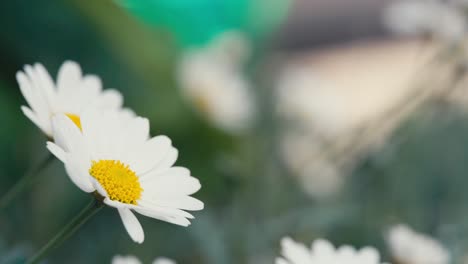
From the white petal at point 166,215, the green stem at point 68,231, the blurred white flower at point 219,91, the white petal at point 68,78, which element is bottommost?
the green stem at point 68,231

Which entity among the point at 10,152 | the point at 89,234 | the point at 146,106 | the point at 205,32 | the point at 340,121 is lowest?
the point at 89,234

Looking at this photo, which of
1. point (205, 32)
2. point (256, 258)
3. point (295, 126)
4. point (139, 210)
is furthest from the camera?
point (205, 32)

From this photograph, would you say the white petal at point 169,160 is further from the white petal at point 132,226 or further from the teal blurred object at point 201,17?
the teal blurred object at point 201,17

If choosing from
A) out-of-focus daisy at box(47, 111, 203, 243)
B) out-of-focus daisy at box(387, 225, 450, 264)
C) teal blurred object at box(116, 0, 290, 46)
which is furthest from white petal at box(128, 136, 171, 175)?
teal blurred object at box(116, 0, 290, 46)

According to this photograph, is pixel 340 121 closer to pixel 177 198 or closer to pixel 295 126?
pixel 295 126

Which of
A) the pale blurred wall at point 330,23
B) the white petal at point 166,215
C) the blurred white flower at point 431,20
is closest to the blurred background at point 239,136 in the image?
the blurred white flower at point 431,20

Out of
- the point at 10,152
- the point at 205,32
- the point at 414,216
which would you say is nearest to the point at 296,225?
the point at 414,216
